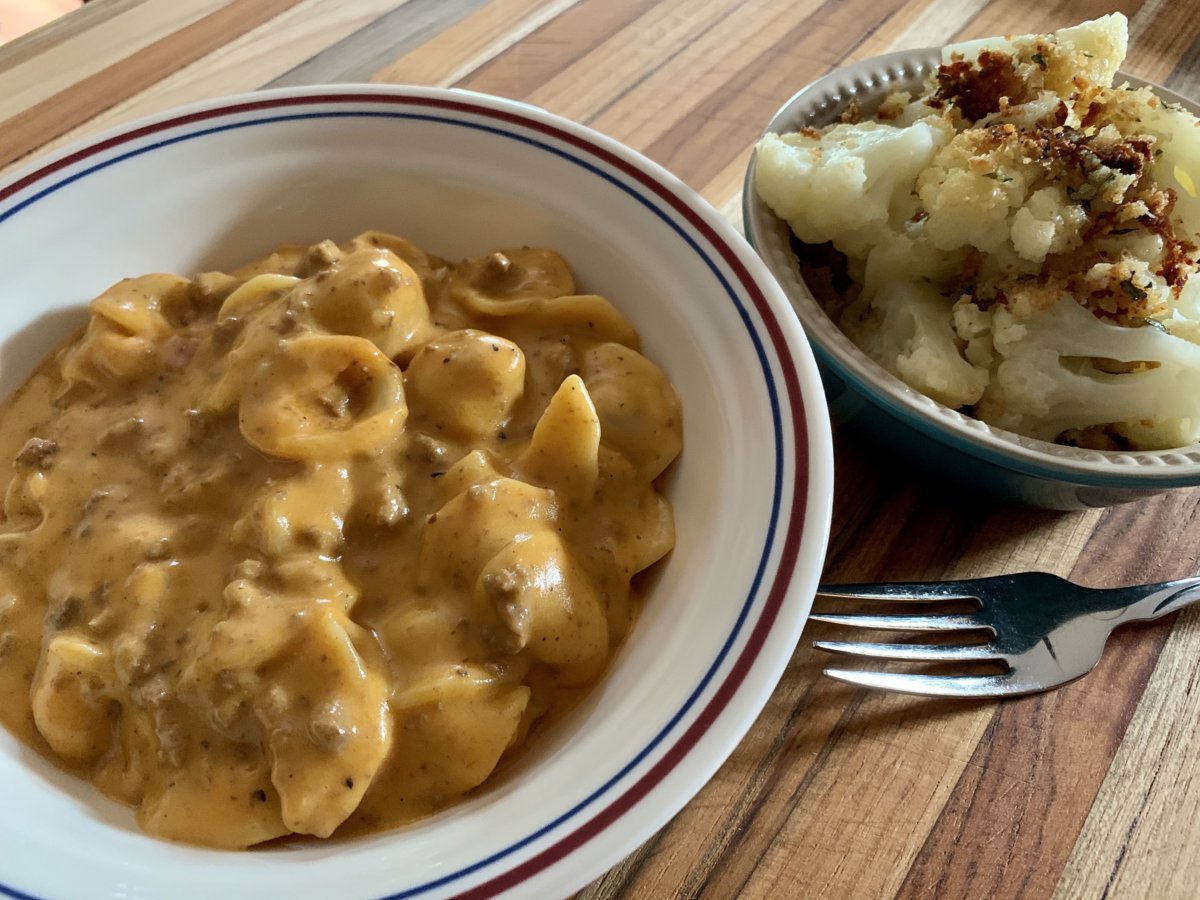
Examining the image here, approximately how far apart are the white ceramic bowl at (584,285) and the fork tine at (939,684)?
1.07 ft

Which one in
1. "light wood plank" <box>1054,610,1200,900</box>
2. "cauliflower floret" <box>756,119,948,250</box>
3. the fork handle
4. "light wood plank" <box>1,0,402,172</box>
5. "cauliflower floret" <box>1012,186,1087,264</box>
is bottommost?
"light wood plank" <box>1054,610,1200,900</box>

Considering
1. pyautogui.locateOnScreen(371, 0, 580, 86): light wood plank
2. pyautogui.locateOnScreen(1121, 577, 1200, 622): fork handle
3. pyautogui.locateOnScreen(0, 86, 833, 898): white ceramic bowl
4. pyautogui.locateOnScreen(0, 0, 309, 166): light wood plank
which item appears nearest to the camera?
pyautogui.locateOnScreen(0, 86, 833, 898): white ceramic bowl

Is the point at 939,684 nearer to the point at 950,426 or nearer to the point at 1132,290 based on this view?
the point at 950,426

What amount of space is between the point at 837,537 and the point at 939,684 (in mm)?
300

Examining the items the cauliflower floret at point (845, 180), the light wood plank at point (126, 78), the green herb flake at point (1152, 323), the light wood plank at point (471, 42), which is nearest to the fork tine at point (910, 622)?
the green herb flake at point (1152, 323)

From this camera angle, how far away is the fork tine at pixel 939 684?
4.58 feet

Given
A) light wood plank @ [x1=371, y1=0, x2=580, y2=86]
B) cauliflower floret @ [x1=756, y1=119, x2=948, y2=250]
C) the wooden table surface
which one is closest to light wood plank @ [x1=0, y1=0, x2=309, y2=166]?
the wooden table surface

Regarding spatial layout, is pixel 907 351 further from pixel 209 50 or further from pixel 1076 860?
pixel 209 50

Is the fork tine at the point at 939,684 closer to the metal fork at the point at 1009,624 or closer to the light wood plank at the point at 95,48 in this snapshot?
the metal fork at the point at 1009,624

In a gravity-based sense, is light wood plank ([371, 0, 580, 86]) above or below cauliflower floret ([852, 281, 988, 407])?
above

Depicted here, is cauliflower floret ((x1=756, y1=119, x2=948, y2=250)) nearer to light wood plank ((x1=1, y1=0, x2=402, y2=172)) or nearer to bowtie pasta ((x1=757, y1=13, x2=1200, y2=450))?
bowtie pasta ((x1=757, y1=13, x2=1200, y2=450))

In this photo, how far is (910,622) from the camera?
4.75 ft

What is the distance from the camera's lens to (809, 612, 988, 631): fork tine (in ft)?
4.73

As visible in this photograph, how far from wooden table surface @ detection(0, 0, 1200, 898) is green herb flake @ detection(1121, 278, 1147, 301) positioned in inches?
15.6
